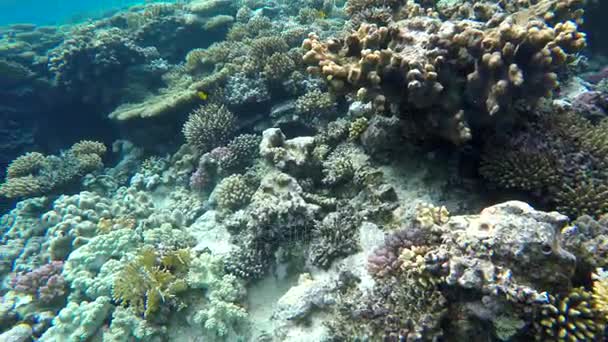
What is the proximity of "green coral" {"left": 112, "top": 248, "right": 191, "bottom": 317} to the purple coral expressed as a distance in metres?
1.48

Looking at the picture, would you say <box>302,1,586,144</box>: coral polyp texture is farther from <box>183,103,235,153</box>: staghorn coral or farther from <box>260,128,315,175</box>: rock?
<box>183,103,235,153</box>: staghorn coral

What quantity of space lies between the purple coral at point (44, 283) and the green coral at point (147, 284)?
1480 millimetres

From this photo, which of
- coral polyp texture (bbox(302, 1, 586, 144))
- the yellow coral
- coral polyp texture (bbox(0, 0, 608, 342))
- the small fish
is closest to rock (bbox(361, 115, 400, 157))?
coral polyp texture (bbox(0, 0, 608, 342))

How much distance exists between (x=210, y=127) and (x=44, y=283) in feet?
13.5

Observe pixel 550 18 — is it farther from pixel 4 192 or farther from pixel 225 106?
pixel 4 192

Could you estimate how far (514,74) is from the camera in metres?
3.69

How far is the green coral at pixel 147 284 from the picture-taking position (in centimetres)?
453

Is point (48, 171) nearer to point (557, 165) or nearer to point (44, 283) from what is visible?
point (44, 283)

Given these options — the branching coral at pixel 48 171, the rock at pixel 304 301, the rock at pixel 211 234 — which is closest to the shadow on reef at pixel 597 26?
the rock at pixel 304 301

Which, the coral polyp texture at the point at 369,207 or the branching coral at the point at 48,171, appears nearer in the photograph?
the coral polyp texture at the point at 369,207

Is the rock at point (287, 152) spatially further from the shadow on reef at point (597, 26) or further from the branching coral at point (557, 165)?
the shadow on reef at point (597, 26)

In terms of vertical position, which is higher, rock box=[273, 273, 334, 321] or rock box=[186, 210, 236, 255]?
rock box=[273, 273, 334, 321]

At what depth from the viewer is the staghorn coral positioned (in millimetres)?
7430

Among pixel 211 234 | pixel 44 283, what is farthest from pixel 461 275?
pixel 44 283
